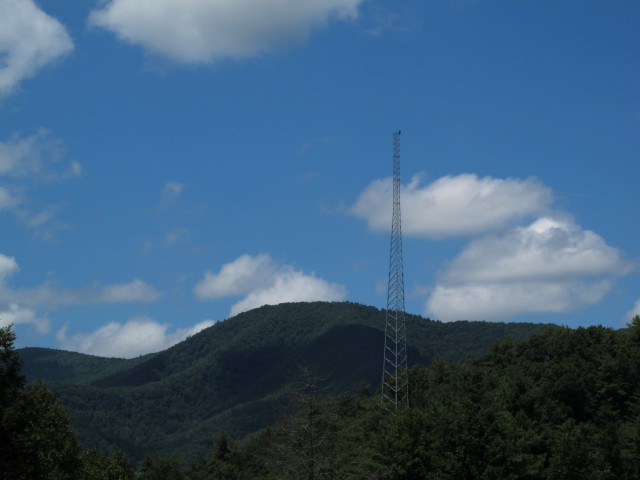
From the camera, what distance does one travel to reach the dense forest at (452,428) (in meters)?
39.3

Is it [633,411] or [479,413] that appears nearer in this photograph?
[479,413]

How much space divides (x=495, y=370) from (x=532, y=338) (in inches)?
564

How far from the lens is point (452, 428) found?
62.6m

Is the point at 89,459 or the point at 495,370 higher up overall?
the point at 495,370

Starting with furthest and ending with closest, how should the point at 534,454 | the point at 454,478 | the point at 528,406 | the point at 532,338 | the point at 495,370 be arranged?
the point at 532,338 → the point at 495,370 → the point at 528,406 → the point at 534,454 → the point at 454,478

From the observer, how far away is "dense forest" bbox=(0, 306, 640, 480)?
3934 centimetres

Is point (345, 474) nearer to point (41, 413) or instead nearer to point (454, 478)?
point (454, 478)

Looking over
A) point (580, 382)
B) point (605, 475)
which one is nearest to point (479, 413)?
point (605, 475)

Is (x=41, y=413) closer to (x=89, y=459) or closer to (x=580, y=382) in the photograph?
(x=89, y=459)

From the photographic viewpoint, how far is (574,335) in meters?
113

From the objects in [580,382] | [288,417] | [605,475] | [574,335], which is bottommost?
[605,475]

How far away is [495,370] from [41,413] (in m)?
75.3

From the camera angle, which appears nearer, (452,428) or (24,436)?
(24,436)

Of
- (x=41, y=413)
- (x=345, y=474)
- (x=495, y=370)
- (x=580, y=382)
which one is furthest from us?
(x=495, y=370)
